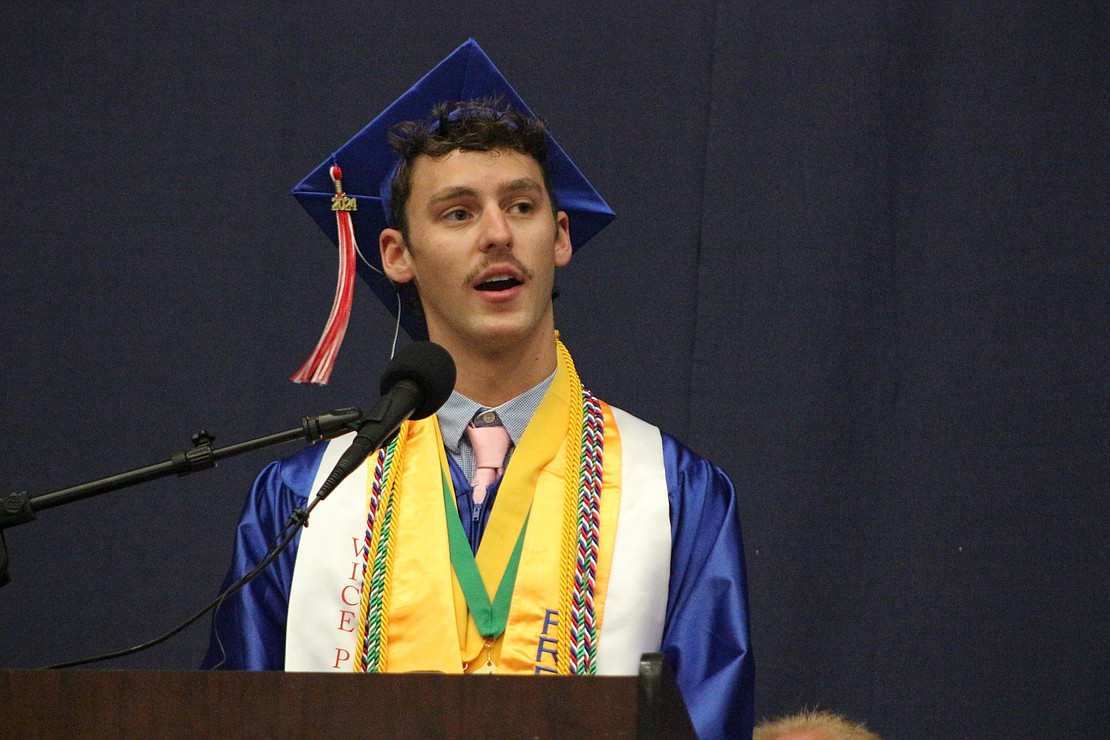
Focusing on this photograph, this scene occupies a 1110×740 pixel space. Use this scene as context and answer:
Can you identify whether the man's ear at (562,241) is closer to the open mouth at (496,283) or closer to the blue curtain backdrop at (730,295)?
the open mouth at (496,283)

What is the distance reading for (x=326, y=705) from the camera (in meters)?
1.28

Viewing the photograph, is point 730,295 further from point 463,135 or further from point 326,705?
point 326,705

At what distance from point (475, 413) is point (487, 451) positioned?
0.20 feet

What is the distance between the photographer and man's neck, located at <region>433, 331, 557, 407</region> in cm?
224

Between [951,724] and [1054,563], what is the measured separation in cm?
34

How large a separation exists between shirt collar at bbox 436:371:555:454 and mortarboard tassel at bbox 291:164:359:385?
217 millimetres

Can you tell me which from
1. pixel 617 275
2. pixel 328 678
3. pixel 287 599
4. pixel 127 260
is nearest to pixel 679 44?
pixel 617 275

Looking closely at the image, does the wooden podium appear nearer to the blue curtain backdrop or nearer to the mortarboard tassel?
the mortarboard tassel

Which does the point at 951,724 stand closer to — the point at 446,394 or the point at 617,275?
the point at 617,275

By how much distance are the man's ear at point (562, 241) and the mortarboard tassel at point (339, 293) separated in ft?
1.05

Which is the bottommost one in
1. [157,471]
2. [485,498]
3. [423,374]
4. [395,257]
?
[485,498]

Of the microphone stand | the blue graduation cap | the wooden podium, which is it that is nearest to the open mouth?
the blue graduation cap

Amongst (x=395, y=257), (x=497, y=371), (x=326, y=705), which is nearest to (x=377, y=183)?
(x=395, y=257)

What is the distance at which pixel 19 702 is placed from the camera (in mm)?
1321
